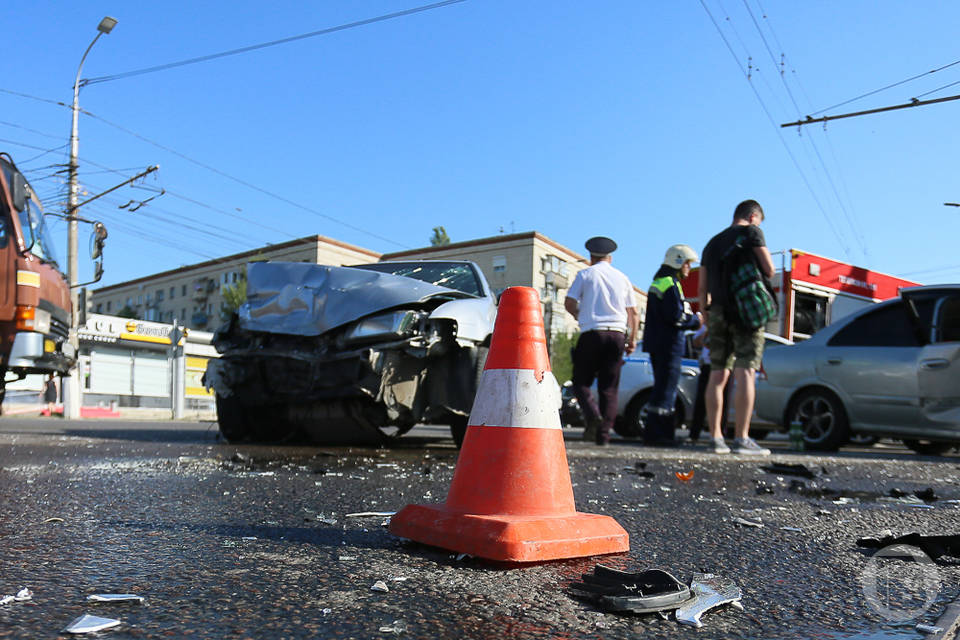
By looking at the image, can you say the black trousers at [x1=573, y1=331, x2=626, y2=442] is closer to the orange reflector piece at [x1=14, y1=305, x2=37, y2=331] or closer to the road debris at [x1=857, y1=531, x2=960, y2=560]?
the road debris at [x1=857, y1=531, x2=960, y2=560]

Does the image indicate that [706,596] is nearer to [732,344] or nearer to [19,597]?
[19,597]

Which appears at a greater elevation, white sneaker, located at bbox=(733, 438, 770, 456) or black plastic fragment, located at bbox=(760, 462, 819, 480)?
white sneaker, located at bbox=(733, 438, 770, 456)

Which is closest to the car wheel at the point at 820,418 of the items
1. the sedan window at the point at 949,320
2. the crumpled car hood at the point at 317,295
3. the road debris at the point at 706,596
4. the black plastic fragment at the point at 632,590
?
the sedan window at the point at 949,320

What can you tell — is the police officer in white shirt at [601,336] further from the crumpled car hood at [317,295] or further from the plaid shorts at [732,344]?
the crumpled car hood at [317,295]

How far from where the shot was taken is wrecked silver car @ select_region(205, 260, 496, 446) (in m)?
5.46

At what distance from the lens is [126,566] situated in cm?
197

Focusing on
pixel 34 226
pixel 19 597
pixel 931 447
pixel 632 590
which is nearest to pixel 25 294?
pixel 34 226

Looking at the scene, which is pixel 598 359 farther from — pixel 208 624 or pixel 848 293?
pixel 848 293

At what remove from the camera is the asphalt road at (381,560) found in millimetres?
1585

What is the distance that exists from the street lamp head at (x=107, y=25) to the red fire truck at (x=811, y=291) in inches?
695

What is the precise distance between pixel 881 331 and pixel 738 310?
2.64 m

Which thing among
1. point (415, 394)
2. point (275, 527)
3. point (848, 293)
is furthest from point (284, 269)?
point (848, 293)

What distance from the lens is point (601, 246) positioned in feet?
25.6

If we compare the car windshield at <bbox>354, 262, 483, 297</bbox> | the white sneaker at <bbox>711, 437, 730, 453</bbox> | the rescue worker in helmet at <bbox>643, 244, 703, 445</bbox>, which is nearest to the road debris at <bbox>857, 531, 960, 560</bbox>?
the white sneaker at <bbox>711, 437, 730, 453</bbox>
